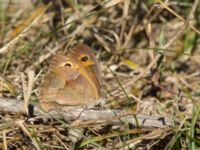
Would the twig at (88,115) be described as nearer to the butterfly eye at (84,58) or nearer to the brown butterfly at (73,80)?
the brown butterfly at (73,80)

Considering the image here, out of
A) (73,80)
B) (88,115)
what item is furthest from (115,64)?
(88,115)

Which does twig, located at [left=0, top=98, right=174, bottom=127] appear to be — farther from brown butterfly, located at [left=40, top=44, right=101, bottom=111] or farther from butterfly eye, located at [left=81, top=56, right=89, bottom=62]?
butterfly eye, located at [left=81, top=56, right=89, bottom=62]

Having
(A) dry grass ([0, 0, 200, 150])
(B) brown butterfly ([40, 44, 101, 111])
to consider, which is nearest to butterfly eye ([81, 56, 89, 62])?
(B) brown butterfly ([40, 44, 101, 111])

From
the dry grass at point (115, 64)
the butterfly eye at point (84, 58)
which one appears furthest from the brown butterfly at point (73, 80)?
the dry grass at point (115, 64)

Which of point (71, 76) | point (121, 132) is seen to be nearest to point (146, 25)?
point (71, 76)

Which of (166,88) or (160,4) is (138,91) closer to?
(166,88)

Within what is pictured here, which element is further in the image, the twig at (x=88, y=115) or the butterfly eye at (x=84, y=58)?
the butterfly eye at (x=84, y=58)
